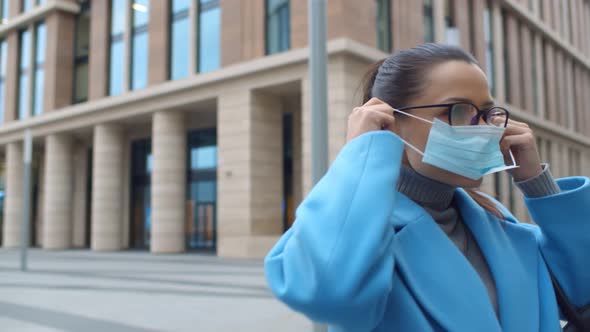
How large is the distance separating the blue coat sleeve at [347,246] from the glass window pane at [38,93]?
3014cm

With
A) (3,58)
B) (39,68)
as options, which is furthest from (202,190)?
(3,58)

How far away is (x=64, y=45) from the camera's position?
27625 millimetres

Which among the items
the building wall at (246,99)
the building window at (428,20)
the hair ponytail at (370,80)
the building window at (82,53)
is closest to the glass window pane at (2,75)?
the building wall at (246,99)

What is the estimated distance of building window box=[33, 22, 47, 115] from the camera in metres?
28.1

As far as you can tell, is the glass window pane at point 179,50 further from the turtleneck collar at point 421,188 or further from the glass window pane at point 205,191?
the turtleneck collar at point 421,188

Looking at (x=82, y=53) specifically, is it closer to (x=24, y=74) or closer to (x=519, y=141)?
(x=24, y=74)

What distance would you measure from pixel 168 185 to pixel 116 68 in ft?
22.8

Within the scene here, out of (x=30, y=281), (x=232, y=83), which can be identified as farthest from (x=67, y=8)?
(x=30, y=281)

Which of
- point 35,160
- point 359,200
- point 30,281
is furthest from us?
point 35,160

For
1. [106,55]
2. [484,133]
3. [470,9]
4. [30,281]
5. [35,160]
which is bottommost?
[30,281]

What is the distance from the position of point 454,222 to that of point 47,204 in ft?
95.6

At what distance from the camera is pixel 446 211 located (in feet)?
4.50

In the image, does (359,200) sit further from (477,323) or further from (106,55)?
(106,55)

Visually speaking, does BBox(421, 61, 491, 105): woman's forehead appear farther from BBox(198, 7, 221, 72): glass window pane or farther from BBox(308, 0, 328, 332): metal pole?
BBox(198, 7, 221, 72): glass window pane
